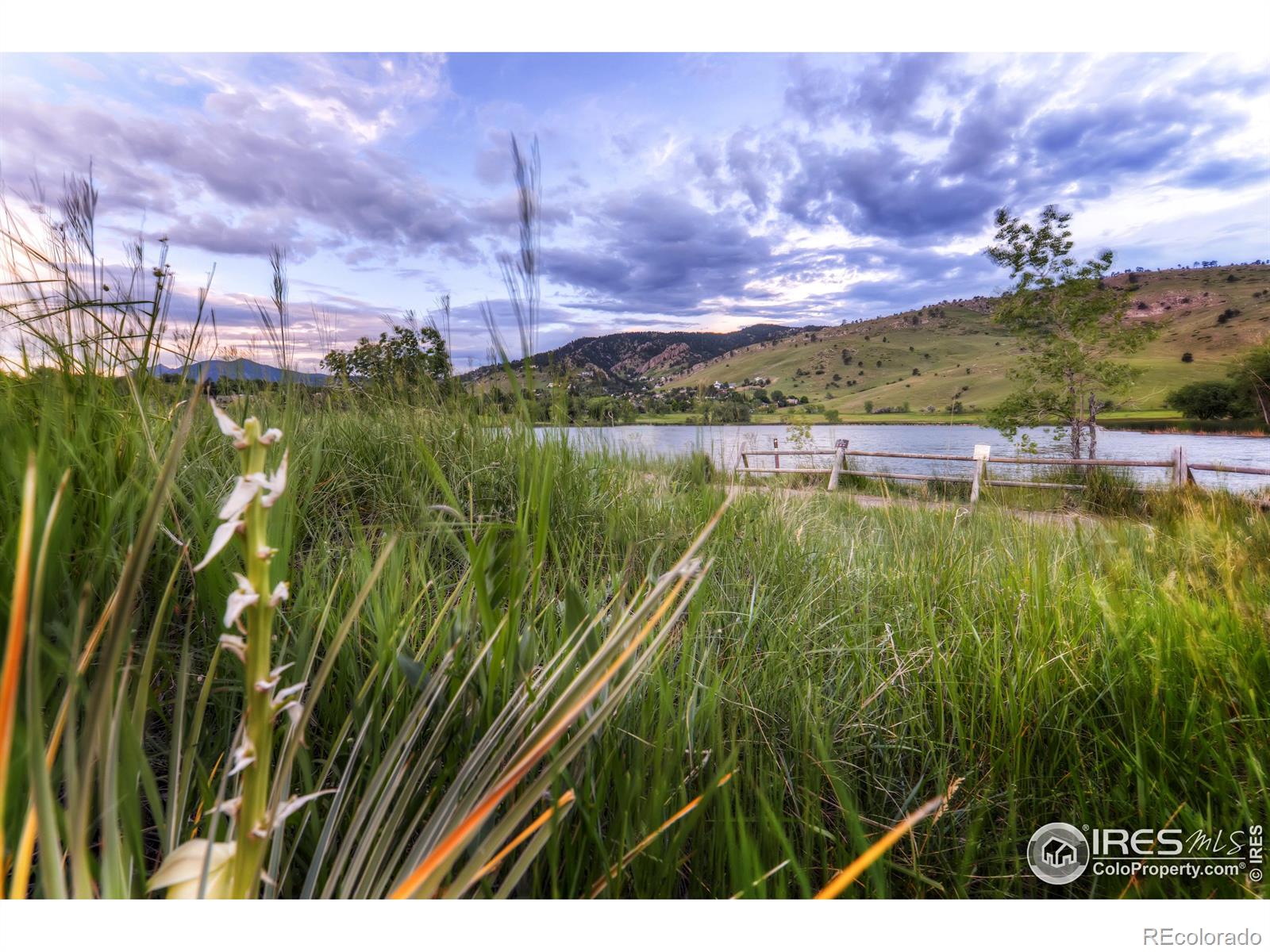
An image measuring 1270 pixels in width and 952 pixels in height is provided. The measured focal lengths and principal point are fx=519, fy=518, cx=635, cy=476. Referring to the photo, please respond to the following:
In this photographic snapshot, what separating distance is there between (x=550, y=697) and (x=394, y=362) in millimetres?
3352

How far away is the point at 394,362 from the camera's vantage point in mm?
3686

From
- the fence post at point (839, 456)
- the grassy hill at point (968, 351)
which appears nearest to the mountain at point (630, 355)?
the grassy hill at point (968, 351)

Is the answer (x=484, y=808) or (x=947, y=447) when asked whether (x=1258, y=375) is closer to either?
(x=947, y=447)

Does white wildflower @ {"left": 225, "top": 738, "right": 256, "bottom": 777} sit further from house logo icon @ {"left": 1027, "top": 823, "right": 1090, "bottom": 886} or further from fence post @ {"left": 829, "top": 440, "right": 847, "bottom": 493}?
fence post @ {"left": 829, "top": 440, "right": 847, "bottom": 493}

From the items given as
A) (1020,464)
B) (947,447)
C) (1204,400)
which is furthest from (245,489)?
(1204,400)

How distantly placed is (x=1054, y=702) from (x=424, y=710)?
1509mm

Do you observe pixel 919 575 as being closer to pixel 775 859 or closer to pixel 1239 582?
pixel 1239 582

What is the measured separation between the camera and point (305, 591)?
1196 mm

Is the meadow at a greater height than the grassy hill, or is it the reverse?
the grassy hill

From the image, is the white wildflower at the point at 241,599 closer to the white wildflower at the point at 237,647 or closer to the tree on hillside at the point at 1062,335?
the white wildflower at the point at 237,647

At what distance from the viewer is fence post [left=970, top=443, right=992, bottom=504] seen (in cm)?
716

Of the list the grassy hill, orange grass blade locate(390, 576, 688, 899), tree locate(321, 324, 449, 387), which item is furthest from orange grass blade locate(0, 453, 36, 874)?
the grassy hill

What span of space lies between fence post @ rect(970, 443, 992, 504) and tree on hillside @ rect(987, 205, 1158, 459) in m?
3.95
